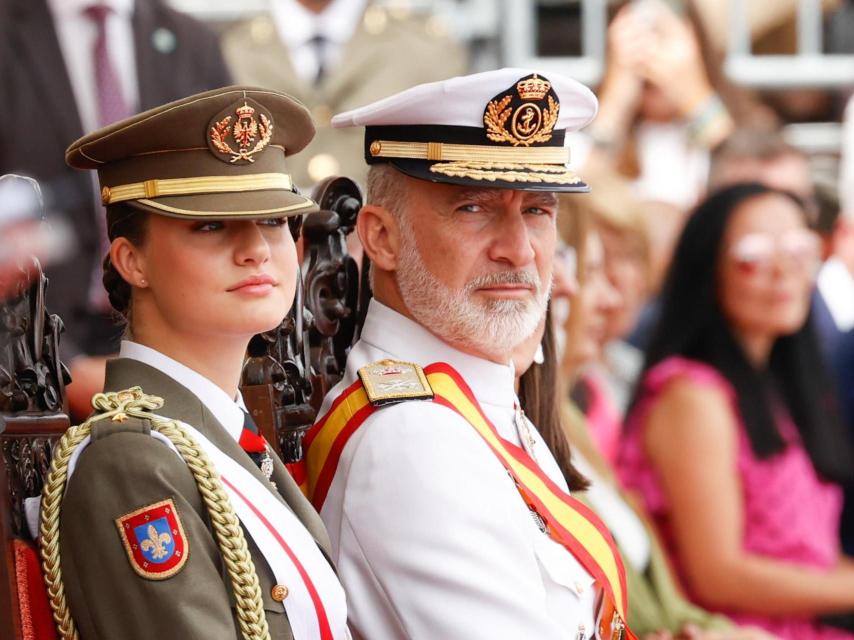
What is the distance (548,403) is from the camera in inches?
109

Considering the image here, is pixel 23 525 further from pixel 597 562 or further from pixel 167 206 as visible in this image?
pixel 597 562

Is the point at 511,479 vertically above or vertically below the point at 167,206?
below

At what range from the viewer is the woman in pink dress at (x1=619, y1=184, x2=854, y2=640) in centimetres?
411

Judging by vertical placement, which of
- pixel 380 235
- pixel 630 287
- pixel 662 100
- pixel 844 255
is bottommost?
pixel 844 255

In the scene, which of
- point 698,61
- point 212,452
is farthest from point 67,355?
point 698,61


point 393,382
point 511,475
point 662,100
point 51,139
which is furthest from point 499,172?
point 662,100

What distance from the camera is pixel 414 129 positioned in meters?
2.40

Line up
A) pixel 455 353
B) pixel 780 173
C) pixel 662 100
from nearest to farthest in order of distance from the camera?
pixel 455 353 < pixel 780 173 < pixel 662 100

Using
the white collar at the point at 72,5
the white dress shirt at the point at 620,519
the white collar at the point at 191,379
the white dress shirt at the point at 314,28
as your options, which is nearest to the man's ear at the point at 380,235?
the white collar at the point at 191,379

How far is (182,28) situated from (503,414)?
178 centimetres

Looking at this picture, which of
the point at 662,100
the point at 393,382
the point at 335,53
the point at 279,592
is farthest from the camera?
the point at 662,100

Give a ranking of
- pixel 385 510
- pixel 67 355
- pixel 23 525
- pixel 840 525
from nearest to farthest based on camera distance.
Result: pixel 23 525, pixel 385 510, pixel 67 355, pixel 840 525

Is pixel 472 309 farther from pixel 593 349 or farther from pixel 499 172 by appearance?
pixel 593 349

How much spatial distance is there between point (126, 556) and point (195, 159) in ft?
1.66
